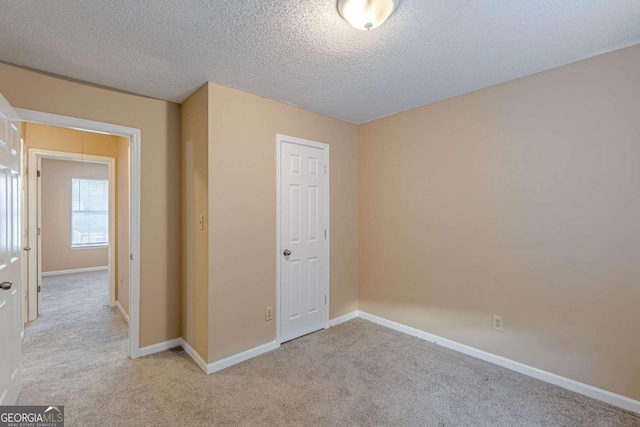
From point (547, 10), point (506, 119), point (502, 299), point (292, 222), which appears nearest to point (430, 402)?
point (502, 299)

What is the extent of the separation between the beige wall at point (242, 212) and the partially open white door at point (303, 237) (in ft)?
0.44

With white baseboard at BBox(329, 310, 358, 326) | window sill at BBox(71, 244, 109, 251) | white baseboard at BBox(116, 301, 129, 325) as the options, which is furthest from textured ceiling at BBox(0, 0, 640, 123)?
window sill at BBox(71, 244, 109, 251)

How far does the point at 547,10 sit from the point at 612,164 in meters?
1.17

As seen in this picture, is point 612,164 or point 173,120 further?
point 173,120

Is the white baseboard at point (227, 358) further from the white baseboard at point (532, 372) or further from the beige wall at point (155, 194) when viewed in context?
the white baseboard at point (532, 372)

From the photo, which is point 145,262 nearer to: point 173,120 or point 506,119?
point 173,120

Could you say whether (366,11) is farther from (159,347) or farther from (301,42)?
(159,347)

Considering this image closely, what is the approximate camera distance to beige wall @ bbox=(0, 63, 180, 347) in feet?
8.21

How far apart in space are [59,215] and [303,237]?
20.4 feet

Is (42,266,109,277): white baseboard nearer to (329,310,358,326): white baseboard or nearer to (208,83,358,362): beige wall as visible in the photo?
(208,83,358,362): beige wall

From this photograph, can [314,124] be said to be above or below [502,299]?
above

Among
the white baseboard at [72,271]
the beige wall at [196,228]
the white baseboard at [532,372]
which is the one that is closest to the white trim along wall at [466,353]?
the white baseboard at [532,372]

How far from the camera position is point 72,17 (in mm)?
1626

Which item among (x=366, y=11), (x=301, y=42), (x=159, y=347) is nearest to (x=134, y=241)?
(x=159, y=347)
